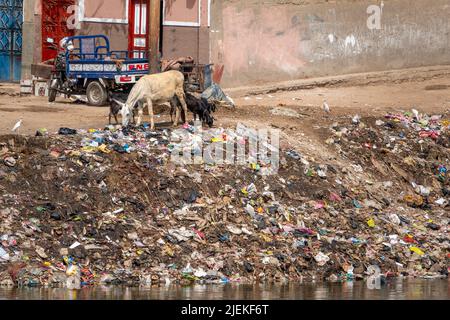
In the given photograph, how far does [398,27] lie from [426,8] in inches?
28.5

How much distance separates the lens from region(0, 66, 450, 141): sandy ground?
1934 cm

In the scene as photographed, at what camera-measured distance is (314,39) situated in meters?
25.2

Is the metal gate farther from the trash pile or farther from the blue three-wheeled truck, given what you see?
the trash pile

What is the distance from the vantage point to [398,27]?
25.0 metres

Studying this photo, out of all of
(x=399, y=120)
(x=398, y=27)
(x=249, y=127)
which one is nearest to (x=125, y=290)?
(x=249, y=127)

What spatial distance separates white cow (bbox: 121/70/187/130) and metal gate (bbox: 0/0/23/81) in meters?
8.71

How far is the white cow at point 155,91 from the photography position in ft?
59.6

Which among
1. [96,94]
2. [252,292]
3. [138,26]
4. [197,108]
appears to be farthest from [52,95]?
[252,292]

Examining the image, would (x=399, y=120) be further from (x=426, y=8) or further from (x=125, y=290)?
(x=125, y=290)

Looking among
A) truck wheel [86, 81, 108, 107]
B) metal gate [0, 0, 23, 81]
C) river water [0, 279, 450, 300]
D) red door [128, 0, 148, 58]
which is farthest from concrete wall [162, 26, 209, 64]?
river water [0, 279, 450, 300]

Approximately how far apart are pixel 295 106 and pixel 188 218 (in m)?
6.36

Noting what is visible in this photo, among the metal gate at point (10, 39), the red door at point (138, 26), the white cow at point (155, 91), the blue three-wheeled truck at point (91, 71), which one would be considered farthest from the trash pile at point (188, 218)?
the metal gate at point (10, 39)

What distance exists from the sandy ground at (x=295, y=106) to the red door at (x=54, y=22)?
4.00ft
